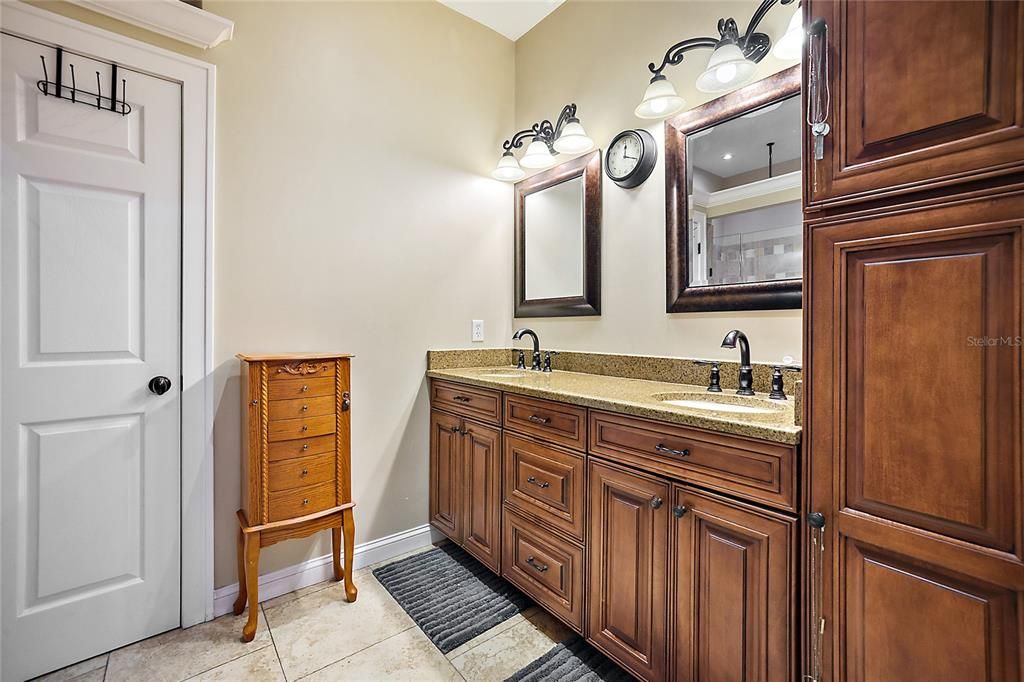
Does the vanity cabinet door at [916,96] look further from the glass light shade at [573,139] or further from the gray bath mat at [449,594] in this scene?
the gray bath mat at [449,594]

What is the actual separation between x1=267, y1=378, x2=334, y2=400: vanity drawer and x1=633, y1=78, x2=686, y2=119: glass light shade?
171cm

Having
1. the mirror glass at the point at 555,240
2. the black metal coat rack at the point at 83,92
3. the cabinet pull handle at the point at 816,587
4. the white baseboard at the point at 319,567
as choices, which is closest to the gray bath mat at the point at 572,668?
the cabinet pull handle at the point at 816,587

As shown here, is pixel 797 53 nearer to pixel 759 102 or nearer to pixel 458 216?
pixel 759 102

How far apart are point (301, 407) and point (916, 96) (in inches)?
79.2

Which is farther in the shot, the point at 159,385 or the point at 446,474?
the point at 446,474

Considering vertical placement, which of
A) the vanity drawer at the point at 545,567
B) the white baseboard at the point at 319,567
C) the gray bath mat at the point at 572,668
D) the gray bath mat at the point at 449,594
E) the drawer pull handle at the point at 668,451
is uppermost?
the drawer pull handle at the point at 668,451

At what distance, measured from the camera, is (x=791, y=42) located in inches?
58.8

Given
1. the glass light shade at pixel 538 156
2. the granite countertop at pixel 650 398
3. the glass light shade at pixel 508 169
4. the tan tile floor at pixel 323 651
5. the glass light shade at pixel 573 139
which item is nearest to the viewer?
the granite countertop at pixel 650 398

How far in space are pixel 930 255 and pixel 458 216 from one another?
2105 millimetres

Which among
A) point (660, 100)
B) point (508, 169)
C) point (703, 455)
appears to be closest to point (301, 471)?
point (703, 455)

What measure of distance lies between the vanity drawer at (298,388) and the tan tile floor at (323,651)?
2.97 feet

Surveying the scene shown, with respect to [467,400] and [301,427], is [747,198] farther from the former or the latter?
[301,427]

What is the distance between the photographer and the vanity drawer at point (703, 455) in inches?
43.4

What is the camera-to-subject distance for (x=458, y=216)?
2605mm
